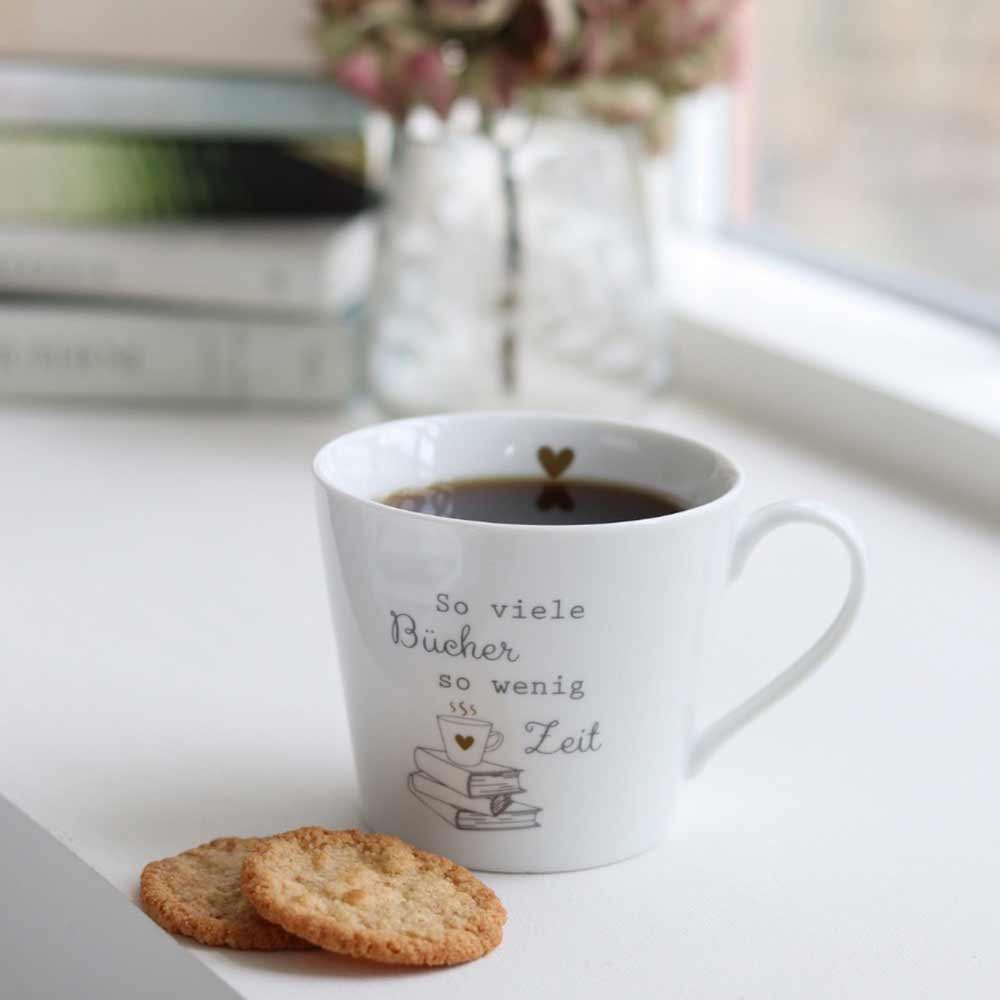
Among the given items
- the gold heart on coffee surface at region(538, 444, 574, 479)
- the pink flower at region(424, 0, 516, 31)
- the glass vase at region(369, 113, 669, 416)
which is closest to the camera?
the gold heart on coffee surface at region(538, 444, 574, 479)

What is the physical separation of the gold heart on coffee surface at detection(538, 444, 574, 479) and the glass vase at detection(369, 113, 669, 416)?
14.5 inches

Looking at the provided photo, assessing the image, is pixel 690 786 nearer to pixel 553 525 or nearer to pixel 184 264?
pixel 553 525

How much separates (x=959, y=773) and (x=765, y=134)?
2.77 feet

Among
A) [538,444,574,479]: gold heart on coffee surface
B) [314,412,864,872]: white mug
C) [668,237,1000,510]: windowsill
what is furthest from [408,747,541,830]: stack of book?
[668,237,1000,510]: windowsill

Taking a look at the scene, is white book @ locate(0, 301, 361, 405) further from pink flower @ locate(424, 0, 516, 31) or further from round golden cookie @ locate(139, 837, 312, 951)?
round golden cookie @ locate(139, 837, 312, 951)

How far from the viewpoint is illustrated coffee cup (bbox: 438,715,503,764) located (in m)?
0.40

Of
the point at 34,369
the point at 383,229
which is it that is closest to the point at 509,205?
the point at 383,229

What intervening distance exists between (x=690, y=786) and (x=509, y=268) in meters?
0.42

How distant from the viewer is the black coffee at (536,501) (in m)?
0.45

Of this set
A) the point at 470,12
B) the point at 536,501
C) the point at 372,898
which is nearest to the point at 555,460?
the point at 536,501

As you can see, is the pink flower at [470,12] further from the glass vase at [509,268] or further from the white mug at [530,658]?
the white mug at [530,658]

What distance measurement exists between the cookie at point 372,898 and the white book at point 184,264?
49cm

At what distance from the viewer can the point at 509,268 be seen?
0.84 meters

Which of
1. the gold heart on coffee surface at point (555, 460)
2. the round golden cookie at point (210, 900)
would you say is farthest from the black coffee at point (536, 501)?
the round golden cookie at point (210, 900)
